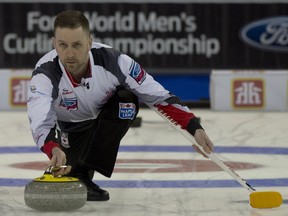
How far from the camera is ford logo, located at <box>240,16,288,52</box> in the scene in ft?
42.5

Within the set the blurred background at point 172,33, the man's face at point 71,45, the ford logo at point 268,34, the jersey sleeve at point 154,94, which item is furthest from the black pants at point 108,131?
the ford logo at point 268,34

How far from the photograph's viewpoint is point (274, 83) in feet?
40.2

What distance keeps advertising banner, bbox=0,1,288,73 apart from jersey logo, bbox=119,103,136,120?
8.03m

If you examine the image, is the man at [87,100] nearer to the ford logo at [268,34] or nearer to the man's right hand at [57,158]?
the man's right hand at [57,158]

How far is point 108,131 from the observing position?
4.84 meters

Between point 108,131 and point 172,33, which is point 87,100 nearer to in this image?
point 108,131

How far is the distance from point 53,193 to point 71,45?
0.70 m

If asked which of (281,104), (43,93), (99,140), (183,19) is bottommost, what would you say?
(281,104)

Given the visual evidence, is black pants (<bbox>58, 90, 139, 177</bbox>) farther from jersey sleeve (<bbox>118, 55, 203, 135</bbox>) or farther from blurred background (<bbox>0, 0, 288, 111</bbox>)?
blurred background (<bbox>0, 0, 288, 111</bbox>)

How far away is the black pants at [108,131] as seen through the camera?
15.8ft

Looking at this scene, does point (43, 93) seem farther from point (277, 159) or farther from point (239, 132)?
point (239, 132)

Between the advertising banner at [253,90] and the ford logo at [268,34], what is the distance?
84 cm

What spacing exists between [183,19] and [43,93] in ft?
28.4

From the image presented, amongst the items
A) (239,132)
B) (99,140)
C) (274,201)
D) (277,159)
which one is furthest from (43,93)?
(239,132)
